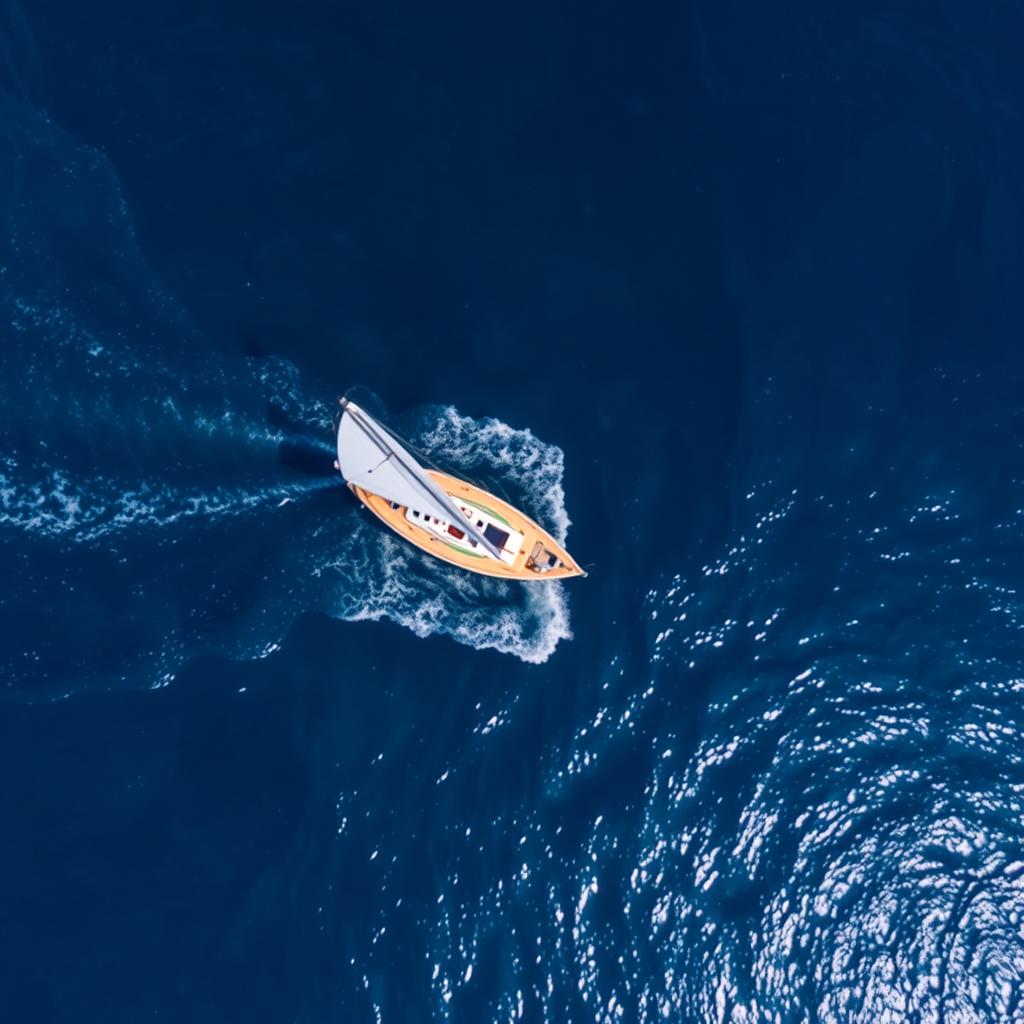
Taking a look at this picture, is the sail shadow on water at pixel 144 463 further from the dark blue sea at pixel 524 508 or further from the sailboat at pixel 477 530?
the sailboat at pixel 477 530

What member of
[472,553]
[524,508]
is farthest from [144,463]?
[524,508]

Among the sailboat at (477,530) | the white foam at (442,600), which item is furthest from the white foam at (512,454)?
the white foam at (442,600)

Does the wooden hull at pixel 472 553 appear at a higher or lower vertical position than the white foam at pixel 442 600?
higher

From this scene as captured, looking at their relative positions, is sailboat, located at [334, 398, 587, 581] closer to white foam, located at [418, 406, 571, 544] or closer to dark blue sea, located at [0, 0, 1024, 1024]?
white foam, located at [418, 406, 571, 544]

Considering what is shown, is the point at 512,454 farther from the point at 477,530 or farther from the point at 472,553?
the point at 472,553

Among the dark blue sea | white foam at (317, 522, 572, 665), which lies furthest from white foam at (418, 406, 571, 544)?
white foam at (317, 522, 572, 665)

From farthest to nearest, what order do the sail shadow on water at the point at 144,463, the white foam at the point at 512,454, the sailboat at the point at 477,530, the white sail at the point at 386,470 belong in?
the white foam at the point at 512,454
the sailboat at the point at 477,530
the sail shadow on water at the point at 144,463
the white sail at the point at 386,470

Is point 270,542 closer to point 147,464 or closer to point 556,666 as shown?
point 147,464
